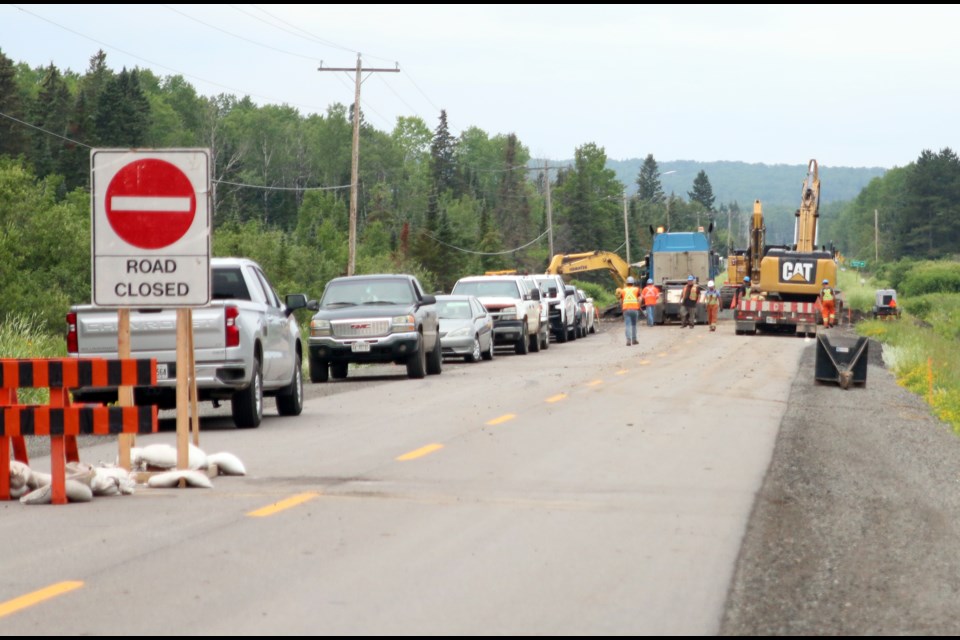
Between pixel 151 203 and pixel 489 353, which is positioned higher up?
pixel 151 203

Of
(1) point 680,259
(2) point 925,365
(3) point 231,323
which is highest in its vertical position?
(3) point 231,323

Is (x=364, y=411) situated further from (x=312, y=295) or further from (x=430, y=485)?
(x=312, y=295)

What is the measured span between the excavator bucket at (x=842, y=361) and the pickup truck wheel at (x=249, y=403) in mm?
10843

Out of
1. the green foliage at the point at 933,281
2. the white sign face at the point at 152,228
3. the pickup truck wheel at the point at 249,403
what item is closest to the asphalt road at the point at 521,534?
the pickup truck wheel at the point at 249,403

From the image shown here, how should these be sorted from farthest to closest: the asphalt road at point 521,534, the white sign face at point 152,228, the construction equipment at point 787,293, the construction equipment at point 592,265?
the construction equipment at point 592,265 < the construction equipment at point 787,293 < the white sign face at point 152,228 < the asphalt road at point 521,534

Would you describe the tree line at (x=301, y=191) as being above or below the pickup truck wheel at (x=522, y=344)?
above

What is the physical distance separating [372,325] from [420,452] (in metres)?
11.7

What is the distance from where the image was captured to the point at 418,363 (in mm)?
25938

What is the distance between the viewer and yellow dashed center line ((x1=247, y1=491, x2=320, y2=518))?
988 centimetres

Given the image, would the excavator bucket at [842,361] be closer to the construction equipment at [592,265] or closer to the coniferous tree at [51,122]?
the construction equipment at [592,265]

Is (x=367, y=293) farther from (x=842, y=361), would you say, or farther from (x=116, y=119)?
(x=116, y=119)

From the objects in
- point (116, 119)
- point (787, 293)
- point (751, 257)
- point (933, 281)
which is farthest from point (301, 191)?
point (787, 293)

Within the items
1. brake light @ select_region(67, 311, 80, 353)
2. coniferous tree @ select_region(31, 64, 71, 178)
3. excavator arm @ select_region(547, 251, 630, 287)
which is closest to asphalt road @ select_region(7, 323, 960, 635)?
brake light @ select_region(67, 311, 80, 353)

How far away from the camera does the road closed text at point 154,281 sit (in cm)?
1184
